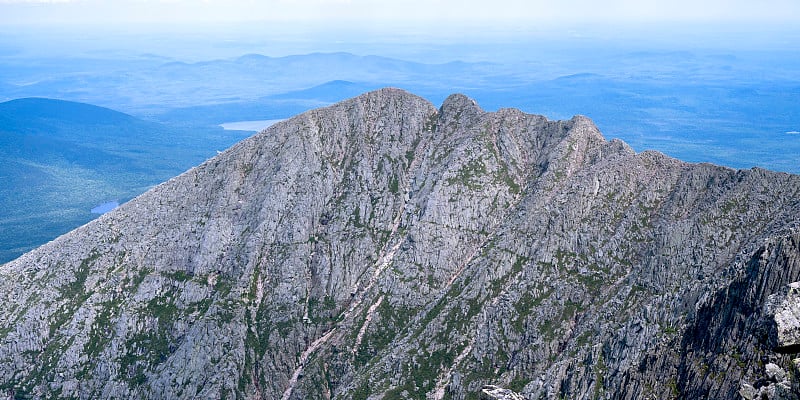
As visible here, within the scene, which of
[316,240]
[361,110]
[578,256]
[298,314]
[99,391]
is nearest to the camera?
[578,256]

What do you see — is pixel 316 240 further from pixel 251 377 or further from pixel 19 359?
pixel 19 359

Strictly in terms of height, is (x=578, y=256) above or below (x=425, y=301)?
above

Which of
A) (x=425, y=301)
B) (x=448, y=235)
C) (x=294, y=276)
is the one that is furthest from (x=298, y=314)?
(x=448, y=235)

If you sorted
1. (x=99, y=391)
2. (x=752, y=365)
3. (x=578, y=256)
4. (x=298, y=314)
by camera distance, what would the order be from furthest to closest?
1. (x=298, y=314)
2. (x=99, y=391)
3. (x=578, y=256)
4. (x=752, y=365)

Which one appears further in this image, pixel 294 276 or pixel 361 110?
pixel 361 110

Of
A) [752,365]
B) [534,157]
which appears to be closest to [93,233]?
[534,157]

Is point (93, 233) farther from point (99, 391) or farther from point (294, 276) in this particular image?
point (294, 276)

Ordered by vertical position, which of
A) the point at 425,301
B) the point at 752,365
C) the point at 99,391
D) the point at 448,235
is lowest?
the point at 99,391
